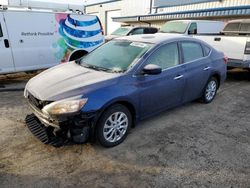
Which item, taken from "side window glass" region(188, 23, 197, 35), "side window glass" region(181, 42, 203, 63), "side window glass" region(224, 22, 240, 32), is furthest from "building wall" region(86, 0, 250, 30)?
"side window glass" region(181, 42, 203, 63)

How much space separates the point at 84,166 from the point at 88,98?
909 mm

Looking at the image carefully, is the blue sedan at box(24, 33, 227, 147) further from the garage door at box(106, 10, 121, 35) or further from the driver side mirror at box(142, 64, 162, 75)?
the garage door at box(106, 10, 121, 35)

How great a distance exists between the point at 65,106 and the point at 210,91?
148 inches

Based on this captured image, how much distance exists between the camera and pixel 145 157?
329 cm

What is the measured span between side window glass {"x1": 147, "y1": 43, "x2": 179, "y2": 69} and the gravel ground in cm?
113

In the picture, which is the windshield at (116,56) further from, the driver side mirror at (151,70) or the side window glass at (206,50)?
the side window glass at (206,50)

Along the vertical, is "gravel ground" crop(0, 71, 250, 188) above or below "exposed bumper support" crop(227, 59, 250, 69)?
below

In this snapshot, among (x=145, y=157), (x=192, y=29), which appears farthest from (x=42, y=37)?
(x=192, y=29)

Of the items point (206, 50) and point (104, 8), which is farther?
point (104, 8)

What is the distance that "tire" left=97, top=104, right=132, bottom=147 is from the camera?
3273 millimetres

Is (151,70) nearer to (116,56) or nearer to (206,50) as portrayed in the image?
(116,56)

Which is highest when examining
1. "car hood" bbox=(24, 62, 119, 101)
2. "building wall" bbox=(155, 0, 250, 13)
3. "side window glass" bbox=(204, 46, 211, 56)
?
"building wall" bbox=(155, 0, 250, 13)

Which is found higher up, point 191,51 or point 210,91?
point 191,51

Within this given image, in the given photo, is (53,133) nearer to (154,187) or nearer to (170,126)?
(154,187)
